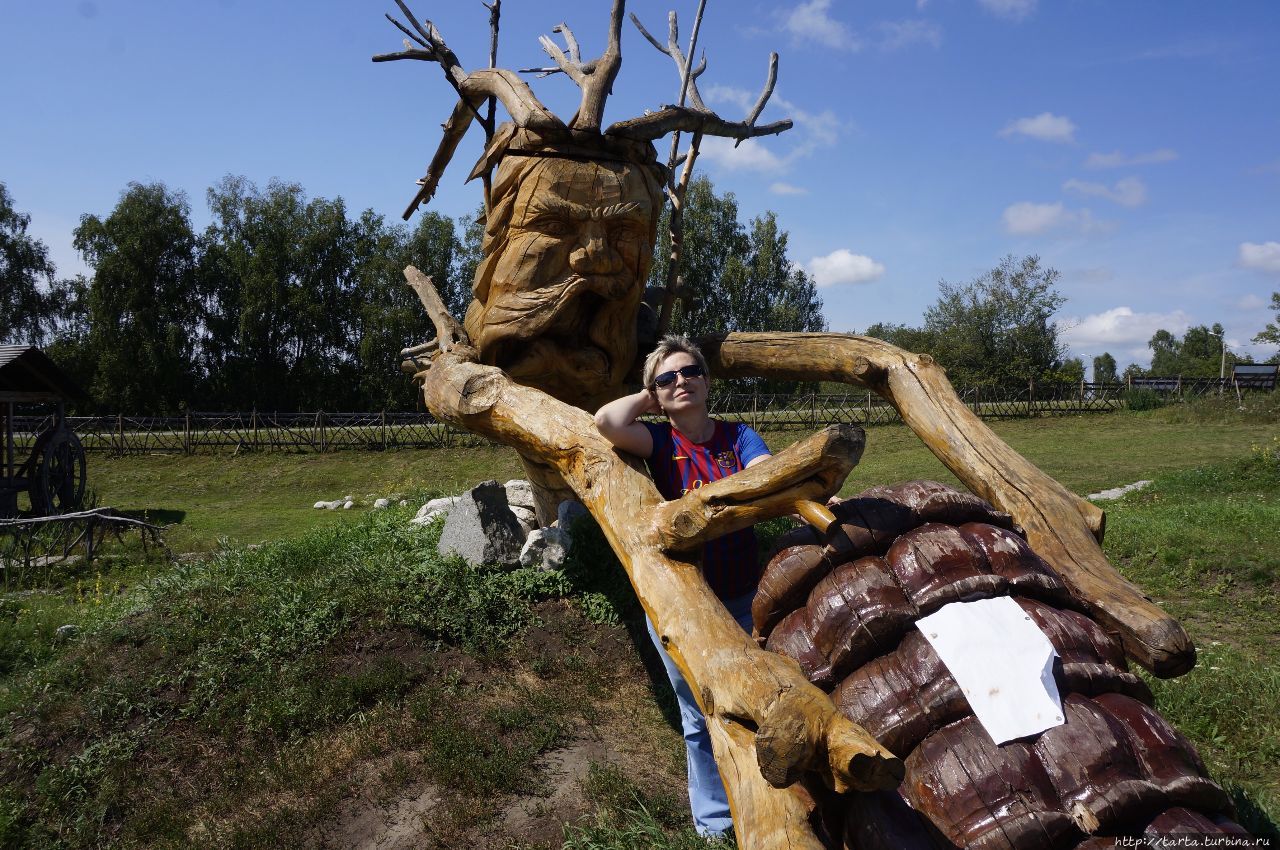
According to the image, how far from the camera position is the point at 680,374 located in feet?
10.1

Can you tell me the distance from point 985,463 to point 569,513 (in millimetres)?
3324

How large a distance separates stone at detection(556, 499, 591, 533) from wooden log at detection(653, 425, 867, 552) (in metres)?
3.32

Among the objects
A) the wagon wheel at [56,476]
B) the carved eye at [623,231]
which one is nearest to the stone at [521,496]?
the carved eye at [623,231]

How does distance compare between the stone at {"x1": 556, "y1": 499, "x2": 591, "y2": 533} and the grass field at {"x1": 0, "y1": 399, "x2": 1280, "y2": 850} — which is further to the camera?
the stone at {"x1": 556, "y1": 499, "x2": 591, "y2": 533}

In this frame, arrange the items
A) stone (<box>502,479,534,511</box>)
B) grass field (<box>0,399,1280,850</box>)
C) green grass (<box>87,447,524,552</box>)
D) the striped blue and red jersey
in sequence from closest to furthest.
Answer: the striped blue and red jersey → grass field (<box>0,399,1280,850</box>) → stone (<box>502,479,534,511</box>) → green grass (<box>87,447,524,552</box>)

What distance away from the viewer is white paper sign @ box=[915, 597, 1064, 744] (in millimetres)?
1976

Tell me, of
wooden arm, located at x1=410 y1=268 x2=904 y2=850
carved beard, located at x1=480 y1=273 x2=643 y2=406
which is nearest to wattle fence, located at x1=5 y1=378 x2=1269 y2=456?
carved beard, located at x1=480 y1=273 x2=643 y2=406

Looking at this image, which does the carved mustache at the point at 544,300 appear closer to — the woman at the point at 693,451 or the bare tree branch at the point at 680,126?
the bare tree branch at the point at 680,126

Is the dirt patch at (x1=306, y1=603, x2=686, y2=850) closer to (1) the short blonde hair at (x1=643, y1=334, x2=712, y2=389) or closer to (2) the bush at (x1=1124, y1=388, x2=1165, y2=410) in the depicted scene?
(1) the short blonde hair at (x1=643, y1=334, x2=712, y2=389)

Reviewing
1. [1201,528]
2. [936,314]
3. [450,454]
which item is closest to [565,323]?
[1201,528]

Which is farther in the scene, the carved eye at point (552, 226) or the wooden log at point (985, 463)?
the carved eye at point (552, 226)

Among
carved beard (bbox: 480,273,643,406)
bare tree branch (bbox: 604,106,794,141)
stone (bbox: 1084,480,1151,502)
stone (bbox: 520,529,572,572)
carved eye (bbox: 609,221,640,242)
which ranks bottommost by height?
stone (bbox: 1084,480,1151,502)

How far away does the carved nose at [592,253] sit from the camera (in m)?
4.62

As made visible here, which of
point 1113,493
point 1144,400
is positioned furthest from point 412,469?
point 1144,400
